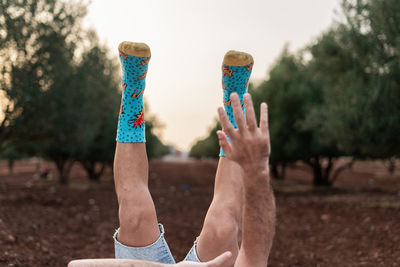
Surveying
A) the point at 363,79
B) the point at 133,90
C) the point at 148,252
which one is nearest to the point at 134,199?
the point at 148,252

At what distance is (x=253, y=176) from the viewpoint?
5.76ft

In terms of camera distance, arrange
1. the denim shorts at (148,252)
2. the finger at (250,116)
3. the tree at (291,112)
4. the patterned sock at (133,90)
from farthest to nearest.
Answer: the tree at (291,112) < the patterned sock at (133,90) < the denim shorts at (148,252) < the finger at (250,116)

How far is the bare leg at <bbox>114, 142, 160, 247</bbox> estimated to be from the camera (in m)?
2.41

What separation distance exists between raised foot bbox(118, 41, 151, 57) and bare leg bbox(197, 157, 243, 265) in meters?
1.04

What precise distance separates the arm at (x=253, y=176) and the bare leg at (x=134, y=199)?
0.80 meters

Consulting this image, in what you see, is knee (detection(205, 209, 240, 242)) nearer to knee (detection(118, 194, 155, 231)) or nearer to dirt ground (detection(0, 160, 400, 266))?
knee (detection(118, 194, 155, 231))

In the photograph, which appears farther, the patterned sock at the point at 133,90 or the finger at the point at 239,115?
the patterned sock at the point at 133,90

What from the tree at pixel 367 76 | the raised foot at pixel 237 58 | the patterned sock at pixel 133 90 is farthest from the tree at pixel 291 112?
the patterned sock at pixel 133 90

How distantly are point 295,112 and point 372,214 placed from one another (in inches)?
451

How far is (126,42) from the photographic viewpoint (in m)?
2.60

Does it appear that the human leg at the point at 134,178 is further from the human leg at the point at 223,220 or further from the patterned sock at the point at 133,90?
the human leg at the point at 223,220

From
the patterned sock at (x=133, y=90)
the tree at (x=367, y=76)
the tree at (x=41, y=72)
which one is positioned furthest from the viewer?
the tree at (x=41, y=72)

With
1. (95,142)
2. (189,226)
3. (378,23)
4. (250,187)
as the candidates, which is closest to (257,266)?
(250,187)

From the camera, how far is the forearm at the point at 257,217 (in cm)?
177
